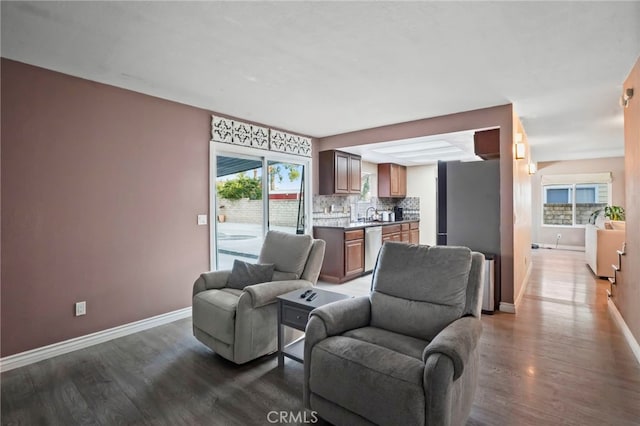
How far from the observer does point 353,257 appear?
212 inches

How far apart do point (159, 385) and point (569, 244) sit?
10.2m

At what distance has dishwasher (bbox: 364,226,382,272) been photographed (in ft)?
18.6

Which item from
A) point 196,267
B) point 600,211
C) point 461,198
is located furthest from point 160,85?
point 600,211

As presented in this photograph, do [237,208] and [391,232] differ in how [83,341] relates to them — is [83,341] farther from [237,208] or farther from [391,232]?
[391,232]

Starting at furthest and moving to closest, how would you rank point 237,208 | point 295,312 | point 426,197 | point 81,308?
point 426,197
point 237,208
point 81,308
point 295,312

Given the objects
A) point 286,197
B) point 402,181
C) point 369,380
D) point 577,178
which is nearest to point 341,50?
point 369,380

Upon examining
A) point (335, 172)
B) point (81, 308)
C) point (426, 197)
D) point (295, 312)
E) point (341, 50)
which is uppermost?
point (341, 50)

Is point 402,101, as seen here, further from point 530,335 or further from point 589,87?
point 530,335

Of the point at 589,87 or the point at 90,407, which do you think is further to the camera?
the point at 589,87

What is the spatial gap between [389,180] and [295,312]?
5496 mm

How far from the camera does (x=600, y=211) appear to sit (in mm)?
8109

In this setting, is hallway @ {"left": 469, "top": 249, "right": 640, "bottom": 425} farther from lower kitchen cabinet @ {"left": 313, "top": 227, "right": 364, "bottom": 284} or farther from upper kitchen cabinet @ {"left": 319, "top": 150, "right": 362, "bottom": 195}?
upper kitchen cabinet @ {"left": 319, "top": 150, "right": 362, "bottom": 195}

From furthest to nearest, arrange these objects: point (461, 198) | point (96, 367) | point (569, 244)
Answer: point (569, 244) → point (461, 198) → point (96, 367)

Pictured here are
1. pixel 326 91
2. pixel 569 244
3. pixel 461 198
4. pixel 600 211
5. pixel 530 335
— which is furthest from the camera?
pixel 569 244
